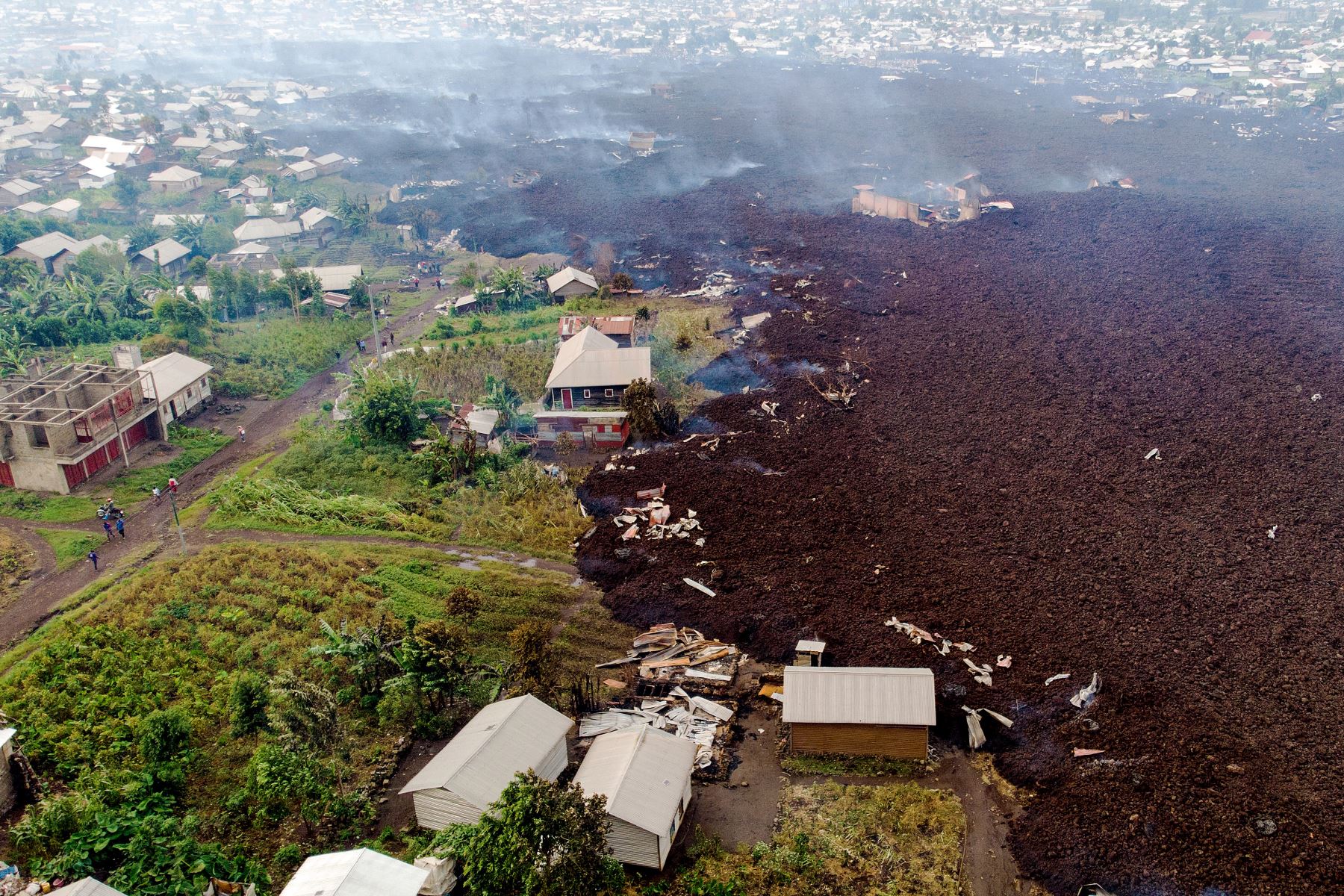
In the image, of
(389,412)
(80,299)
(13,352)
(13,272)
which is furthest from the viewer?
(13,272)

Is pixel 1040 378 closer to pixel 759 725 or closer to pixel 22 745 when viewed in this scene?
pixel 759 725

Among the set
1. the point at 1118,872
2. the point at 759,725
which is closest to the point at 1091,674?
the point at 1118,872

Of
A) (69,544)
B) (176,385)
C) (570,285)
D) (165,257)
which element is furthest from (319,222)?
(69,544)

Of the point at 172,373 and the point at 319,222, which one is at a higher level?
the point at 172,373

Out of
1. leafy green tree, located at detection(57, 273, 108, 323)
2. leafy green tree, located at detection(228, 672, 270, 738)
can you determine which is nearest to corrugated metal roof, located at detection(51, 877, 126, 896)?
leafy green tree, located at detection(228, 672, 270, 738)

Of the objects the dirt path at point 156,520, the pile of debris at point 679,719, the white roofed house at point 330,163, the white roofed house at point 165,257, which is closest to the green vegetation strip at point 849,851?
the pile of debris at point 679,719

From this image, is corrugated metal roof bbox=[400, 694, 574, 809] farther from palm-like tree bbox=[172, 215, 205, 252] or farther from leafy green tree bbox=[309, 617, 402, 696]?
palm-like tree bbox=[172, 215, 205, 252]

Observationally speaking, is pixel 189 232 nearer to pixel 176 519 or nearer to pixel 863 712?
pixel 176 519
